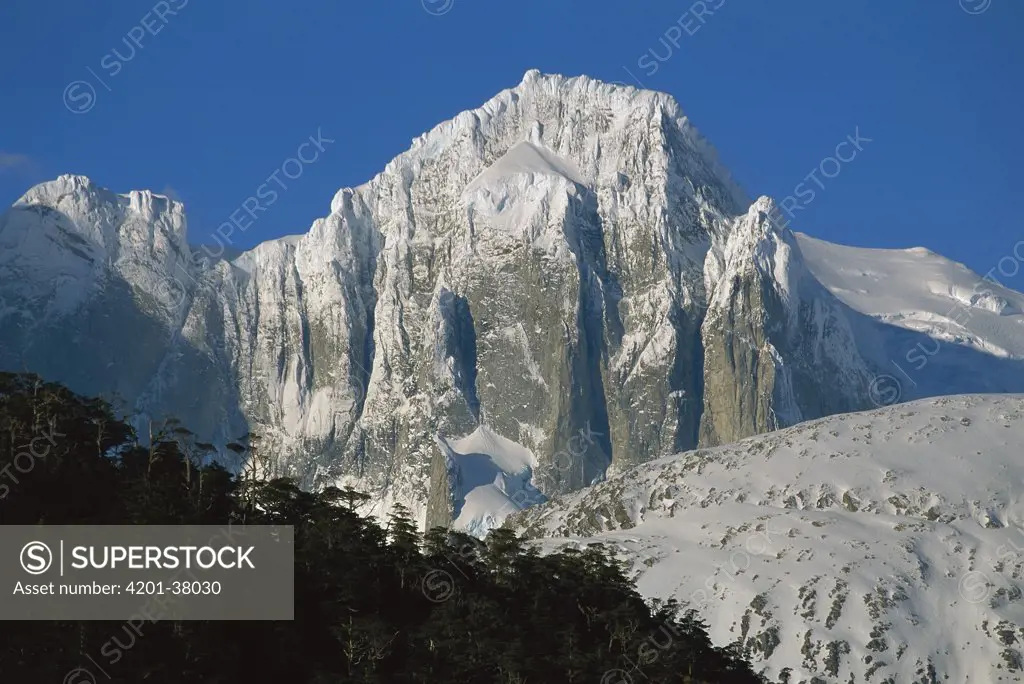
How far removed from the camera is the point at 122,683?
149625 mm

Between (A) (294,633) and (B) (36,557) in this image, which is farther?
(A) (294,633)

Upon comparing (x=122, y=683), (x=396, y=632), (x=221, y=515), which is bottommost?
(x=122, y=683)

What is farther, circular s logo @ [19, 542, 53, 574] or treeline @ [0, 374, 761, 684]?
circular s logo @ [19, 542, 53, 574]

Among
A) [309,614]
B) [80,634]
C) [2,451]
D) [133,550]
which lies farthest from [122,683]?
[2,451]

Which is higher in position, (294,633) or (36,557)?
(36,557)

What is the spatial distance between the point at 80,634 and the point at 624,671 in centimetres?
5673

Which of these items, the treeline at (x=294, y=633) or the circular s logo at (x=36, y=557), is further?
the circular s logo at (x=36, y=557)

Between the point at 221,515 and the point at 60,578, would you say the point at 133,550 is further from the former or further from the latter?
the point at 221,515

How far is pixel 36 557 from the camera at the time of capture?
524ft

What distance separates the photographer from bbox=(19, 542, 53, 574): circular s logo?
6240 inches

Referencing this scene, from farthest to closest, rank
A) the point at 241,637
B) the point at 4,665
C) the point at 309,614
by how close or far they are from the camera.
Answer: the point at 309,614 → the point at 241,637 → the point at 4,665

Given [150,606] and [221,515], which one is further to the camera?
[221,515]

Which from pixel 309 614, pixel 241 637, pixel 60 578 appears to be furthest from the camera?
pixel 309 614

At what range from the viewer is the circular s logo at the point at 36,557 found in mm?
158500
